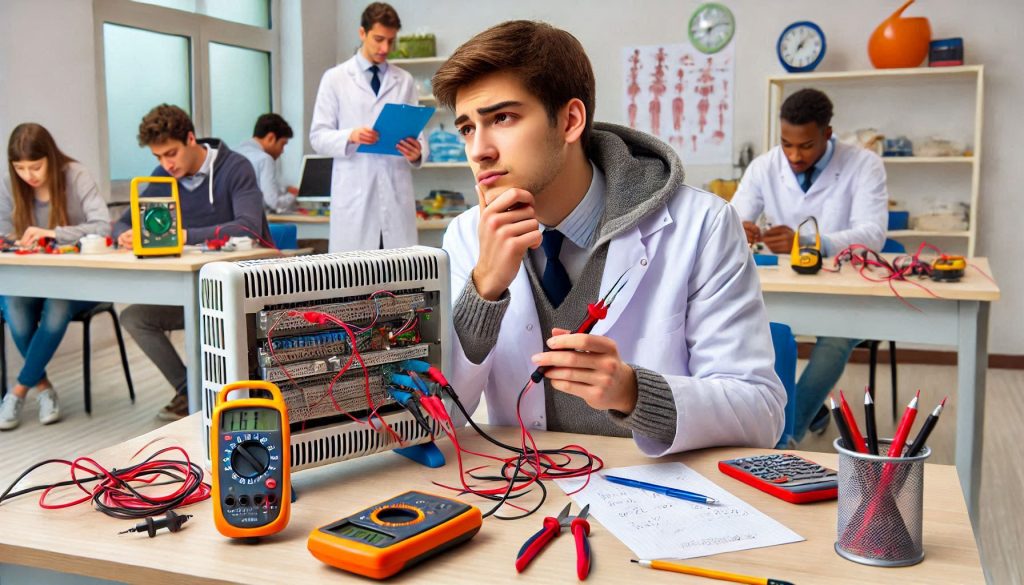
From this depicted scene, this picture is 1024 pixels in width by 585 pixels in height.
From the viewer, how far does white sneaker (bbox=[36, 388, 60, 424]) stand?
3540 mm

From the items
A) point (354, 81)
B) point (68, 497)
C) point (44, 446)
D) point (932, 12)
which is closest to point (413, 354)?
point (68, 497)

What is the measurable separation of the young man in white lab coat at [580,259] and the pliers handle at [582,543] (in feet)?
0.87

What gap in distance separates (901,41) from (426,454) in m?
4.43

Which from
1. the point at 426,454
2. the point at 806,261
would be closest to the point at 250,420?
the point at 426,454

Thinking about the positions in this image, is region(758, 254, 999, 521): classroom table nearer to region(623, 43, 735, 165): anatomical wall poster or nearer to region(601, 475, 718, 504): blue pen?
region(601, 475, 718, 504): blue pen

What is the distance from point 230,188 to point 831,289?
247 cm

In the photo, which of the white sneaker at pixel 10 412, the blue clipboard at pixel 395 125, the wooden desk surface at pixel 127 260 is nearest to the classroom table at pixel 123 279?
the wooden desk surface at pixel 127 260

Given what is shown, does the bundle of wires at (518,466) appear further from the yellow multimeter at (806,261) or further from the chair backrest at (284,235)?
the chair backrest at (284,235)

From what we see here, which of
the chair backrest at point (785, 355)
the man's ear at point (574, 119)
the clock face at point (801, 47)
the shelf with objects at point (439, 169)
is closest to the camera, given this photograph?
the man's ear at point (574, 119)

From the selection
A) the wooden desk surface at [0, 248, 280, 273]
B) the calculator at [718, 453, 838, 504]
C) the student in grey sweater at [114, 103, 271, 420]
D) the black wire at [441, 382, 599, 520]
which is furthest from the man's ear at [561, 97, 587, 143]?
the student in grey sweater at [114, 103, 271, 420]

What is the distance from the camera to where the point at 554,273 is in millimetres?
1427

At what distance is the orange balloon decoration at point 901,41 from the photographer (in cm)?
470

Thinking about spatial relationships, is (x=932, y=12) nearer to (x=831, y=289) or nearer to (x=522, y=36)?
(x=831, y=289)

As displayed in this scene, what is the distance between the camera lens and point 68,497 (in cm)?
103
